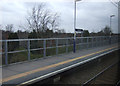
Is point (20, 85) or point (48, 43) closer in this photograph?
point (20, 85)

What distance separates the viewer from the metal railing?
6791 millimetres

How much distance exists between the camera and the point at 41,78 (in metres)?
4.80

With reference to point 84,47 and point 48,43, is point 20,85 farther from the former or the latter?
point 84,47

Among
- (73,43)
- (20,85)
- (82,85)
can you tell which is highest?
(73,43)

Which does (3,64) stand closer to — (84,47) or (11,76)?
(11,76)

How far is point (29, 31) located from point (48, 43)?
5.97 m

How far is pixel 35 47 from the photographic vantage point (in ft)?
28.7

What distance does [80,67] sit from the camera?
729cm

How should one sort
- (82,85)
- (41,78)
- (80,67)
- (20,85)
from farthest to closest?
(80,67)
(82,85)
(41,78)
(20,85)

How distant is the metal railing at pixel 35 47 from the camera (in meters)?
6.79

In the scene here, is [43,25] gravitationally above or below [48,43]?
above

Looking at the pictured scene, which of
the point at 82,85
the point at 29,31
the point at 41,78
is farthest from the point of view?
the point at 29,31

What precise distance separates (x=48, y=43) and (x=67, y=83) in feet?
14.6

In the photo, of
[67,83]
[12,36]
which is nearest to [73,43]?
[12,36]
